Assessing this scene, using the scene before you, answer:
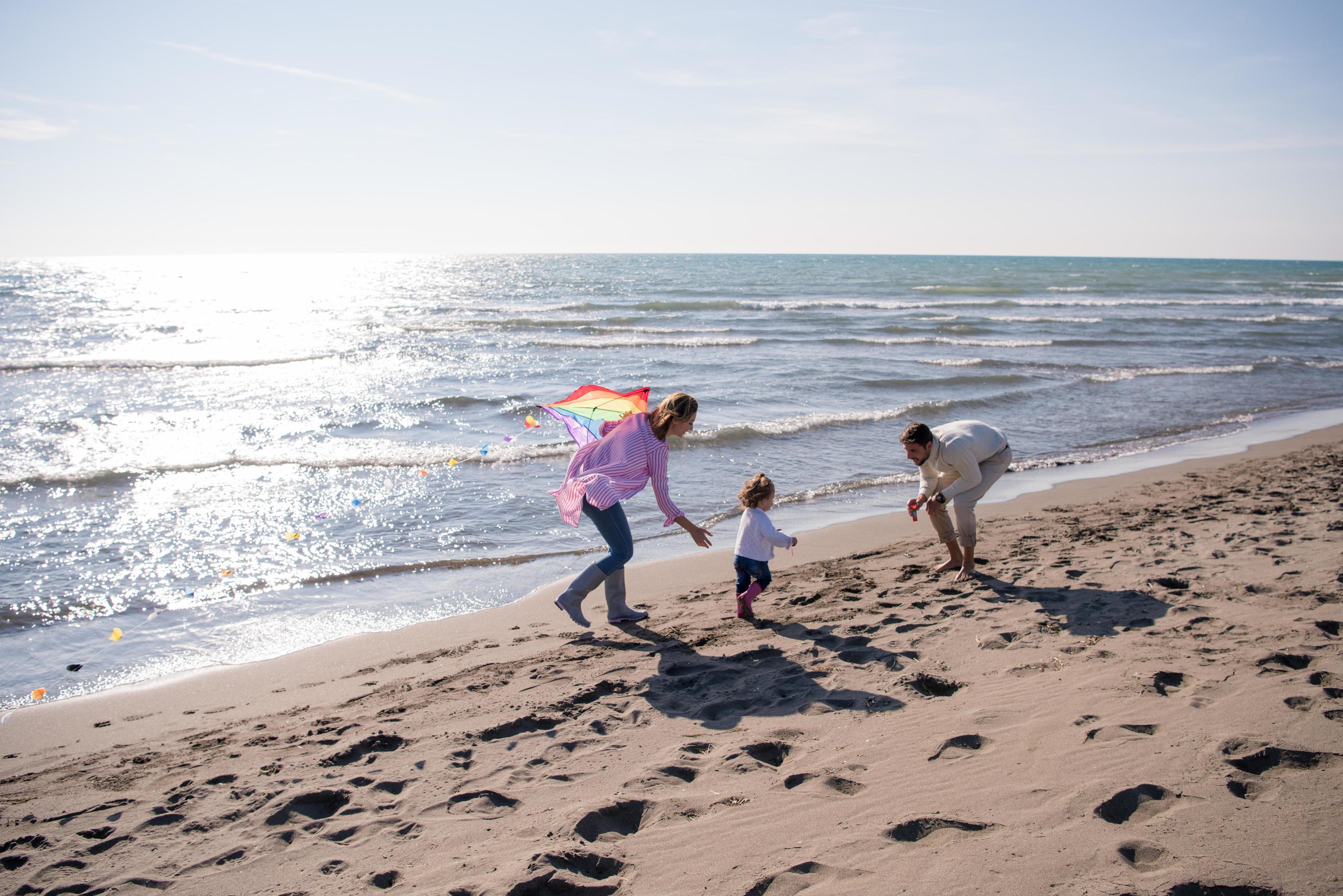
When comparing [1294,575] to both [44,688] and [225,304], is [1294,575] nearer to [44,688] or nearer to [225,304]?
[44,688]

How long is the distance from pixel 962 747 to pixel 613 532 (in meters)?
2.59

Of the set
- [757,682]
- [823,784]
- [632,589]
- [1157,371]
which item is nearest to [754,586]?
[757,682]

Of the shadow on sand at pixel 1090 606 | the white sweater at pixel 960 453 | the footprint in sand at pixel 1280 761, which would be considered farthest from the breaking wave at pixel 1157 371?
the footprint in sand at pixel 1280 761

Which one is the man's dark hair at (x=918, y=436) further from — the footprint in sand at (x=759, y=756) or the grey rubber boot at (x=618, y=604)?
the footprint in sand at (x=759, y=756)

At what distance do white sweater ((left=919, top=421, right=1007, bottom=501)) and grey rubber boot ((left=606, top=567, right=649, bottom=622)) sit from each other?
2.27 meters

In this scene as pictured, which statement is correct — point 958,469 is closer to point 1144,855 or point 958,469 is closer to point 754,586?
point 754,586

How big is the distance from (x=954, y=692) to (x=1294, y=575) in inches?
111

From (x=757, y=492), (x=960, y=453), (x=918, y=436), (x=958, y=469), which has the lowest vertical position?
(x=757, y=492)

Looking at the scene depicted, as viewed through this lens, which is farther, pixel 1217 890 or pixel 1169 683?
pixel 1169 683

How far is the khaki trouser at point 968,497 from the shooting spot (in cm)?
583

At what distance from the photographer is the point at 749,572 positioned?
5.45 metres

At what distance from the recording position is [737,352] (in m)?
22.5

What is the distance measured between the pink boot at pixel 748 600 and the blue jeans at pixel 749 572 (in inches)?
1.3

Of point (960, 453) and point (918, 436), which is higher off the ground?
point (918, 436)
